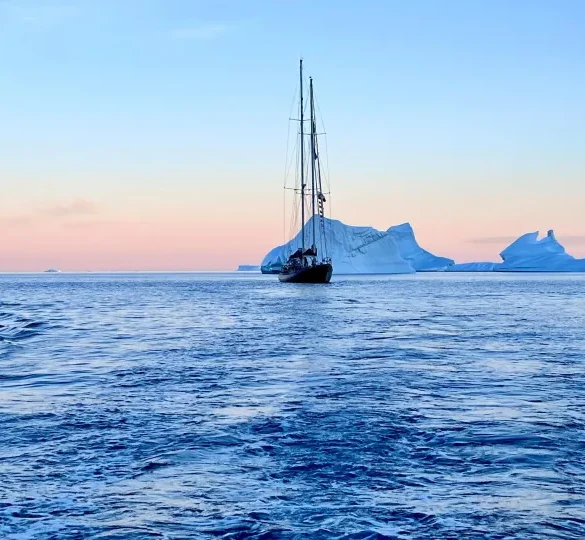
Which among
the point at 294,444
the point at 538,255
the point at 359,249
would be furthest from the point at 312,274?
the point at 538,255

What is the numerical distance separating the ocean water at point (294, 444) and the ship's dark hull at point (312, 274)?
173 feet

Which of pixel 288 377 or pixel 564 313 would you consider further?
pixel 564 313

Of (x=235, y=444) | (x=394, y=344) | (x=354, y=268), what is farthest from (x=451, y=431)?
(x=354, y=268)

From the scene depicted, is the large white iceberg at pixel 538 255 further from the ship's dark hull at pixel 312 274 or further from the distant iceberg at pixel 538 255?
the ship's dark hull at pixel 312 274

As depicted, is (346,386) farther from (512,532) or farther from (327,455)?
(512,532)

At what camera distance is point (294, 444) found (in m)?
8.34

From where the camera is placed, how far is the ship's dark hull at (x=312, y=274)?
234ft

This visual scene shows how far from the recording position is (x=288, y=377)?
547 inches

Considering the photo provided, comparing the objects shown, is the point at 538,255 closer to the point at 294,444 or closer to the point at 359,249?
the point at 359,249

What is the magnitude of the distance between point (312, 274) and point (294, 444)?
6483cm

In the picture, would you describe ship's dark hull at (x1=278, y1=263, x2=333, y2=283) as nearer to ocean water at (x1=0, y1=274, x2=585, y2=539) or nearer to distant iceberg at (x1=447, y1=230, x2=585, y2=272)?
ocean water at (x1=0, y1=274, x2=585, y2=539)

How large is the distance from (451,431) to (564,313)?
28.3 metres

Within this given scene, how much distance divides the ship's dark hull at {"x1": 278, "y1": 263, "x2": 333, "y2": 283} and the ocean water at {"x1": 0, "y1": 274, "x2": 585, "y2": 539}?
52615 mm

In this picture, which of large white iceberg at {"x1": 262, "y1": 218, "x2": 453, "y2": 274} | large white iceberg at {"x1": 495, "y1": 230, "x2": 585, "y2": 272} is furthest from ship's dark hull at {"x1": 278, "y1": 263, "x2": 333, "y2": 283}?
large white iceberg at {"x1": 495, "y1": 230, "x2": 585, "y2": 272}
